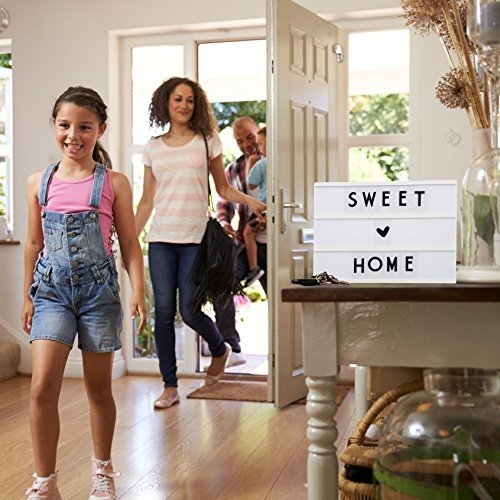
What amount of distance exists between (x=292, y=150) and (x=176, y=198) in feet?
1.96

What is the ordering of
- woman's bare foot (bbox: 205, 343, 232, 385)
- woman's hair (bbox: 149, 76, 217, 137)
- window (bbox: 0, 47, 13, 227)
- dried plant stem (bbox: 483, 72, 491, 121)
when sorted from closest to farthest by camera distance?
dried plant stem (bbox: 483, 72, 491, 121)
woman's hair (bbox: 149, 76, 217, 137)
woman's bare foot (bbox: 205, 343, 232, 385)
window (bbox: 0, 47, 13, 227)

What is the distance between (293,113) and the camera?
4.21m

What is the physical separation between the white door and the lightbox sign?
2.46 m

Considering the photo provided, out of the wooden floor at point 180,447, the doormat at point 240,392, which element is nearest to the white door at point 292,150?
the doormat at point 240,392

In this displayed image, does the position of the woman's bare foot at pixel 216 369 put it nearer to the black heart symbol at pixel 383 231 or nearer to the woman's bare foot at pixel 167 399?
the woman's bare foot at pixel 167 399

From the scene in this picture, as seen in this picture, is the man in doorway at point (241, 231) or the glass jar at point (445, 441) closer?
the glass jar at point (445, 441)

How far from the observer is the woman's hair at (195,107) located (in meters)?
4.22

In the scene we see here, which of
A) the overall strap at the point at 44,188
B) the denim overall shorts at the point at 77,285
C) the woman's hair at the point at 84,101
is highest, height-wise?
the woman's hair at the point at 84,101

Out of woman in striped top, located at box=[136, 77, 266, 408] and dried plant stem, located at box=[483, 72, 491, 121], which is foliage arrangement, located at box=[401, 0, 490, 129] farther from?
woman in striped top, located at box=[136, 77, 266, 408]

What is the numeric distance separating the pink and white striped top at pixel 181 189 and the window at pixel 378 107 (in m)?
0.90

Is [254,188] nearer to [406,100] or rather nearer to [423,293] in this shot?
[406,100]

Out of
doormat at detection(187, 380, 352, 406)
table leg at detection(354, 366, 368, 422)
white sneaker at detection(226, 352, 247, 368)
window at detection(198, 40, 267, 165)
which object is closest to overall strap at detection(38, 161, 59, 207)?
table leg at detection(354, 366, 368, 422)

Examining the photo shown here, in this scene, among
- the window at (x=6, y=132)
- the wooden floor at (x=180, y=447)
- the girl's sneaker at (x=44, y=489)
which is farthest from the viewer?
the window at (x=6, y=132)

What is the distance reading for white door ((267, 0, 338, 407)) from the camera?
4066 mm
